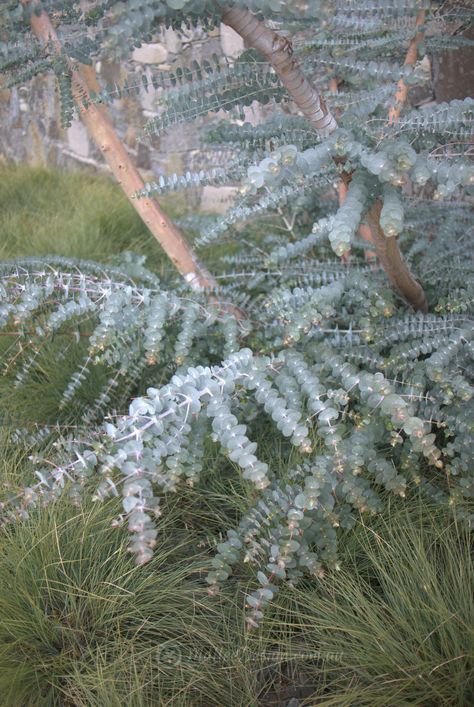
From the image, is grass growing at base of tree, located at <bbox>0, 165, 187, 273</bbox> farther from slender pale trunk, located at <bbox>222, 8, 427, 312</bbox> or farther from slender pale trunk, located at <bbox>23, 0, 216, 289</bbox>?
slender pale trunk, located at <bbox>222, 8, 427, 312</bbox>

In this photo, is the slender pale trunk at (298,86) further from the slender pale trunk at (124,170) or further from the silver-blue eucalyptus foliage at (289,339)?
the slender pale trunk at (124,170)

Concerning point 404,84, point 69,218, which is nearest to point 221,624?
point 404,84

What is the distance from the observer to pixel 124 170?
5.77ft

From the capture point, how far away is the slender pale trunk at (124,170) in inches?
63.5

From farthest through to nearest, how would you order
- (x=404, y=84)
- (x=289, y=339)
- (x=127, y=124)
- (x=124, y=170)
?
(x=127, y=124)
(x=124, y=170)
(x=404, y=84)
(x=289, y=339)

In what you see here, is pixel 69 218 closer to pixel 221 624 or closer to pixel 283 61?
pixel 283 61

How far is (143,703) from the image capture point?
1125mm

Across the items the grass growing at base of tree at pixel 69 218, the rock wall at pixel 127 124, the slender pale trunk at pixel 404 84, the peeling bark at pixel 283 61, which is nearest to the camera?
the peeling bark at pixel 283 61

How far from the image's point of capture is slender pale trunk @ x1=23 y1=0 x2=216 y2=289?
1613mm

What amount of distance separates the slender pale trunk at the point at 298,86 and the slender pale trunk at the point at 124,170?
0.56m

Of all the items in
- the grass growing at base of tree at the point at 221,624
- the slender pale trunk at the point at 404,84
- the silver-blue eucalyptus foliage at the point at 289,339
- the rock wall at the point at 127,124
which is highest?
the rock wall at the point at 127,124

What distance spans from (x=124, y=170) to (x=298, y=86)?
0.75 meters

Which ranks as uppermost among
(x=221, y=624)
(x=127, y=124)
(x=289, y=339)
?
(x=127, y=124)

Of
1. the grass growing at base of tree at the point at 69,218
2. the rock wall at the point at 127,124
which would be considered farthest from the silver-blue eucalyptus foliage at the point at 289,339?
the rock wall at the point at 127,124
